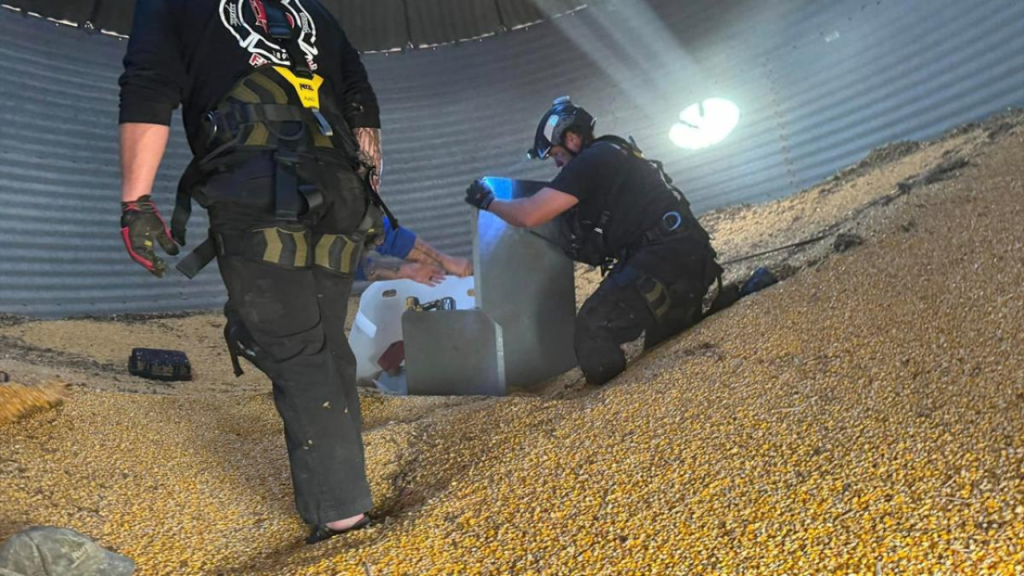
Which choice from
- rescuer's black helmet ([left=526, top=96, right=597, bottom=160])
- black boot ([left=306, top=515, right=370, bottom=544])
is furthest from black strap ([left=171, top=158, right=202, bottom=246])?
rescuer's black helmet ([left=526, top=96, right=597, bottom=160])

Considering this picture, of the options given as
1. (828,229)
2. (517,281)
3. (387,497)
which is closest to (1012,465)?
(387,497)

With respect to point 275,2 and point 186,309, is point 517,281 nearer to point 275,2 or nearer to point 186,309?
point 275,2

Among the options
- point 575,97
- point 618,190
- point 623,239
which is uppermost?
point 575,97

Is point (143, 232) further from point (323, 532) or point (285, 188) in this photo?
point (323, 532)

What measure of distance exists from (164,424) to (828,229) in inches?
124

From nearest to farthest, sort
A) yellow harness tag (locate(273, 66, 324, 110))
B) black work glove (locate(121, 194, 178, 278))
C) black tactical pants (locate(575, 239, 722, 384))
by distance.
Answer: black work glove (locate(121, 194, 178, 278)) → yellow harness tag (locate(273, 66, 324, 110)) → black tactical pants (locate(575, 239, 722, 384))

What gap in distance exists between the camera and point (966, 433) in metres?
1.22

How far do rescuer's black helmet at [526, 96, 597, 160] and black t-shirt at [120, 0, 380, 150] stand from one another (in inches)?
59.8

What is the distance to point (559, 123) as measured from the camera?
297 cm

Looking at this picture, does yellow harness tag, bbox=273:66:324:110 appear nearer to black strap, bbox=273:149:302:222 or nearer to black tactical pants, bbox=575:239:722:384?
black strap, bbox=273:149:302:222

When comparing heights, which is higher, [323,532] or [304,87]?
[304,87]

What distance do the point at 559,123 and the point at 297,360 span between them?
1931 millimetres

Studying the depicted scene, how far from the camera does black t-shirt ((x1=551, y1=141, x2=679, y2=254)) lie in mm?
2738

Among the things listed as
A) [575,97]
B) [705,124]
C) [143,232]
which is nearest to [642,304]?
[143,232]
